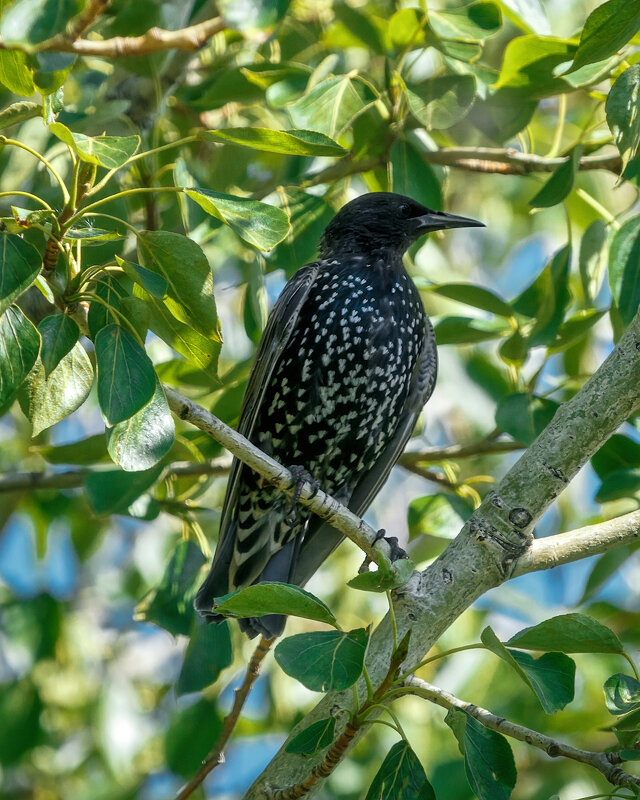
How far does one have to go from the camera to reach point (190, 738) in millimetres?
4078

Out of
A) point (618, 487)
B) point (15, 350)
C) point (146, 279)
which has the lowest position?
point (618, 487)

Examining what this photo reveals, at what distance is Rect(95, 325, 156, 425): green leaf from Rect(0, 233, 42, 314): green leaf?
0.78 ft

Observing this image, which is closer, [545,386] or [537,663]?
[537,663]

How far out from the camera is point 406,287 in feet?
14.0

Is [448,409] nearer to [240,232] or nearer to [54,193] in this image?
[54,193]

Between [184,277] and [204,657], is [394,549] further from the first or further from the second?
[184,277]

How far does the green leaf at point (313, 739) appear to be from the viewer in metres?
2.40

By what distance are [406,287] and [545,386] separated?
0.73 m

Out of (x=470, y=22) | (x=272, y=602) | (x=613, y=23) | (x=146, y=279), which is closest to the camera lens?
(x=272, y=602)

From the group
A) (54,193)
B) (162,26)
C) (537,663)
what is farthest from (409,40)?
(537,663)

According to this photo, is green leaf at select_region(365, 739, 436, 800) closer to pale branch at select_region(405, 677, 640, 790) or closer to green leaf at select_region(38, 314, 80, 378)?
pale branch at select_region(405, 677, 640, 790)

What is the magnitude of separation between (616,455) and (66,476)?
213 cm

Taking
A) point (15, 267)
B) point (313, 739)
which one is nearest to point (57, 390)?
point (15, 267)

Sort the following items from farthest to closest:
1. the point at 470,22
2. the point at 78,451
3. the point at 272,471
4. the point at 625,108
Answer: the point at 78,451 → the point at 470,22 → the point at 272,471 → the point at 625,108
